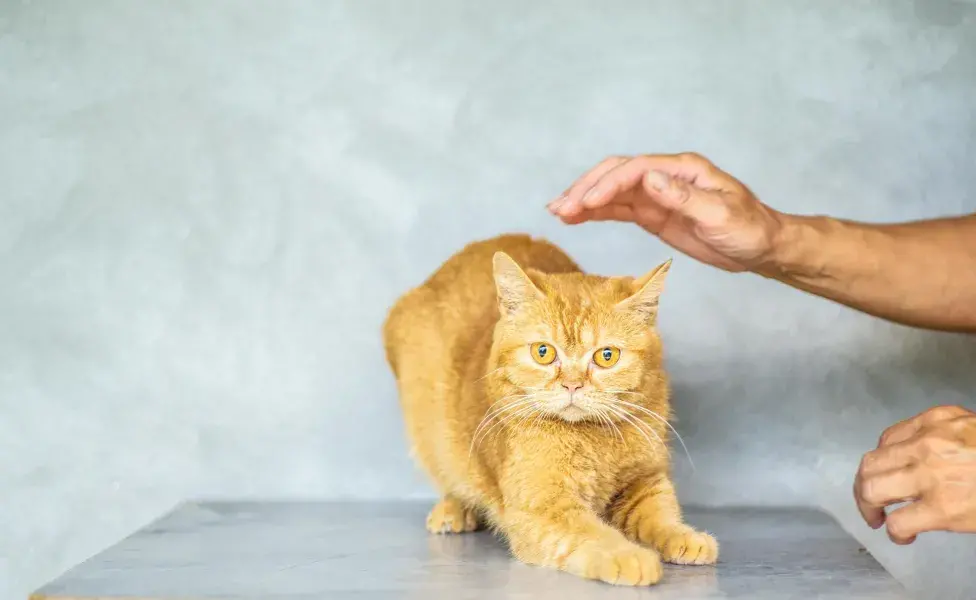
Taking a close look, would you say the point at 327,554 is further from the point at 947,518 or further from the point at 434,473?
the point at 947,518

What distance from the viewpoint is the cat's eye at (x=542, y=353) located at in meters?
1.45

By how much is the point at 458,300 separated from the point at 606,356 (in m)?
0.39

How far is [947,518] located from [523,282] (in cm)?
63

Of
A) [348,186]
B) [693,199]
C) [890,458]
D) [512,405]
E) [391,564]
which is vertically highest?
[348,186]

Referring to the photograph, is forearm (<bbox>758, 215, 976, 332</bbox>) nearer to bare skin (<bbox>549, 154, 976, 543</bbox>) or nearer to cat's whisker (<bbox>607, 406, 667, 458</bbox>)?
bare skin (<bbox>549, 154, 976, 543</bbox>)

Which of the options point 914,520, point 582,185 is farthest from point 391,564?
point 914,520

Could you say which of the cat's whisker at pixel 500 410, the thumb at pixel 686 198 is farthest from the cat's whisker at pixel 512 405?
the thumb at pixel 686 198

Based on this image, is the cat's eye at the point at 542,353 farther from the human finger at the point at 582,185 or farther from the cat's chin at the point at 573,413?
the human finger at the point at 582,185

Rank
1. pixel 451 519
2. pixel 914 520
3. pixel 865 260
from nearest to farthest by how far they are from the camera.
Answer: pixel 914 520, pixel 865 260, pixel 451 519

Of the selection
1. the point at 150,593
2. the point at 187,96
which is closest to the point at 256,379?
the point at 187,96

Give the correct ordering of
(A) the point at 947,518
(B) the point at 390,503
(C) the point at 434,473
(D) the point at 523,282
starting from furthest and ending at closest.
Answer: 1. (B) the point at 390,503
2. (C) the point at 434,473
3. (D) the point at 523,282
4. (A) the point at 947,518

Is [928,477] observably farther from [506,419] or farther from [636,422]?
[506,419]

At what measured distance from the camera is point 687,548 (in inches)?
55.5

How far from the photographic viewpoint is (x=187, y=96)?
2021 millimetres
